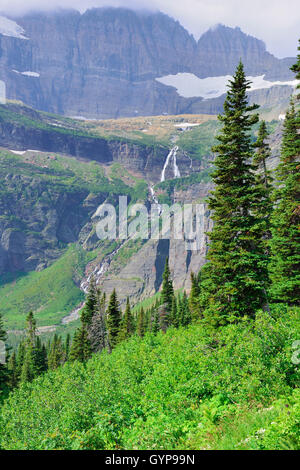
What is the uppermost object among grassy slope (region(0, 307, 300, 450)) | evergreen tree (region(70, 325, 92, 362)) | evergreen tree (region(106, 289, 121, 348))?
grassy slope (region(0, 307, 300, 450))

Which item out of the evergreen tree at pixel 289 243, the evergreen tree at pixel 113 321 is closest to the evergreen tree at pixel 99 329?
the evergreen tree at pixel 113 321

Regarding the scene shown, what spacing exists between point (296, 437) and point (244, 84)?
21663mm

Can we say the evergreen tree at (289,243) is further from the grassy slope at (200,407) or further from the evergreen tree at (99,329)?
the evergreen tree at (99,329)

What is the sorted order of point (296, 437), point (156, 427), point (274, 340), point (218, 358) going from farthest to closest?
point (218, 358) → point (274, 340) → point (156, 427) → point (296, 437)

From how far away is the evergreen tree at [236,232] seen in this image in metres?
20.5

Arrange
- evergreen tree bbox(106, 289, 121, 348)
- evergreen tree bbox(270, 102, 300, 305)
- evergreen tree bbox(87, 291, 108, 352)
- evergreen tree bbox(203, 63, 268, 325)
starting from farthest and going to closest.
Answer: evergreen tree bbox(106, 289, 121, 348) < evergreen tree bbox(87, 291, 108, 352) < evergreen tree bbox(270, 102, 300, 305) < evergreen tree bbox(203, 63, 268, 325)

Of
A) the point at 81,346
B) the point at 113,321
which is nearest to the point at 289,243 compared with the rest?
the point at 113,321

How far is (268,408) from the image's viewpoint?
9047 millimetres

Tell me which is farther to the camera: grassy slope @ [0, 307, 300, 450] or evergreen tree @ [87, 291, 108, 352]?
evergreen tree @ [87, 291, 108, 352]

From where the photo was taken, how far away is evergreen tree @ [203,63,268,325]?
20484 millimetres

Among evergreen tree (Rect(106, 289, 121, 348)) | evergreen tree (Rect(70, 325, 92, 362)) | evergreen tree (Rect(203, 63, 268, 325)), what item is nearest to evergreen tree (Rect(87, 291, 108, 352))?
evergreen tree (Rect(70, 325, 92, 362))

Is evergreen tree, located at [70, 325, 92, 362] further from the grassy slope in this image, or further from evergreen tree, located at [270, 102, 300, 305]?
the grassy slope
